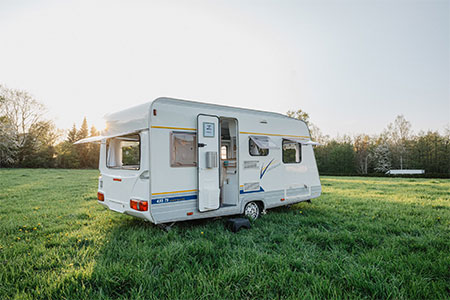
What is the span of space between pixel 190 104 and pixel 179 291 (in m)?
3.48

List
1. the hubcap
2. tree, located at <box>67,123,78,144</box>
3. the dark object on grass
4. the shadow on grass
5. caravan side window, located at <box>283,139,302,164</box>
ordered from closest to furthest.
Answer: the shadow on grass
the dark object on grass
the hubcap
caravan side window, located at <box>283,139,302,164</box>
tree, located at <box>67,123,78,144</box>

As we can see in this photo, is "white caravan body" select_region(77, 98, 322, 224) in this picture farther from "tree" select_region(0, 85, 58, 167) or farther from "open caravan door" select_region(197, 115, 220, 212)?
"tree" select_region(0, 85, 58, 167)

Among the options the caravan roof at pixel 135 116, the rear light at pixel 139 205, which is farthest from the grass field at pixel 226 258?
the caravan roof at pixel 135 116

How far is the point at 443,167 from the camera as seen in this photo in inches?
1203

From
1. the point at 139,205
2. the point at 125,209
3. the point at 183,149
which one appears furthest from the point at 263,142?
the point at 125,209

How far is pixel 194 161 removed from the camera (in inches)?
212

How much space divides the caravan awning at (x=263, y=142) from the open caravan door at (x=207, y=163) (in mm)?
1048

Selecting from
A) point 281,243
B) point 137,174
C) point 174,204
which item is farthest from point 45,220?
point 281,243

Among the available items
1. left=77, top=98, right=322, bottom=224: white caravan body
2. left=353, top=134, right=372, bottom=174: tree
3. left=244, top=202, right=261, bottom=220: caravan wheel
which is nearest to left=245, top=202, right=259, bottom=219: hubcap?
left=244, top=202, right=261, bottom=220: caravan wheel

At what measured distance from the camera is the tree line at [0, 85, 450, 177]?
28.8 m

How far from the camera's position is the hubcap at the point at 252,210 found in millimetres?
6223

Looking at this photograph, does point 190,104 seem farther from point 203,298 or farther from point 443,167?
point 443,167

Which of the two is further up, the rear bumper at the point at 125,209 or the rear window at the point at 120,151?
the rear window at the point at 120,151

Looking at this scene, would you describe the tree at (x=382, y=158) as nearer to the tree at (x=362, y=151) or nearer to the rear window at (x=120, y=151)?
the tree at (x=362, y=151)
